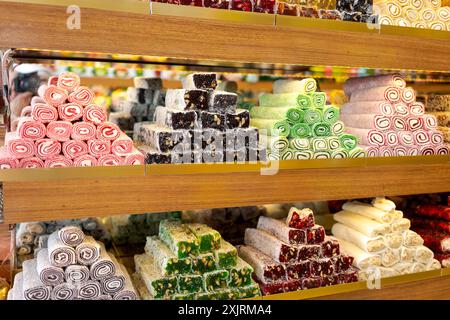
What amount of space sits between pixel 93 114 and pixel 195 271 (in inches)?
30.1

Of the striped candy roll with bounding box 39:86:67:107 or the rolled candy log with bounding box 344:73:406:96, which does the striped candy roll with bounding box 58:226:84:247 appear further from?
the rolled candy log with bounding box 344:73:406:96

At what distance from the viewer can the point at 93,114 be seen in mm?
1781

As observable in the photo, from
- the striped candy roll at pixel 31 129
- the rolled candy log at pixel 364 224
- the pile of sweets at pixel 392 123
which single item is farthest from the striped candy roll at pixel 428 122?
the striped candy roll at pixel 31 129

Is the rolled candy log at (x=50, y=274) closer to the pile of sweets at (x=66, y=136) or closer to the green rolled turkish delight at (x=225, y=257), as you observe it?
the pile of sweets at (x=66, y=136)

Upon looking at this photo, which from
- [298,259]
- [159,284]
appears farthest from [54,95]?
[298,259]

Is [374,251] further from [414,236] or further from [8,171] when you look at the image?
[8,171]

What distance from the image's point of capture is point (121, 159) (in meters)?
1.78

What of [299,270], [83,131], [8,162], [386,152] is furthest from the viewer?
[386,152]

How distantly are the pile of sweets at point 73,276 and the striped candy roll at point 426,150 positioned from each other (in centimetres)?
153

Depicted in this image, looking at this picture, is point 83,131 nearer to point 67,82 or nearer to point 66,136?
point 66,136

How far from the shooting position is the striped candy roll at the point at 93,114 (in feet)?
5.83

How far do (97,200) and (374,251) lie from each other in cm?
134

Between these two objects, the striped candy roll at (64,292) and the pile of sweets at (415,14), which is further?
the pile of sweets at (415,14)
